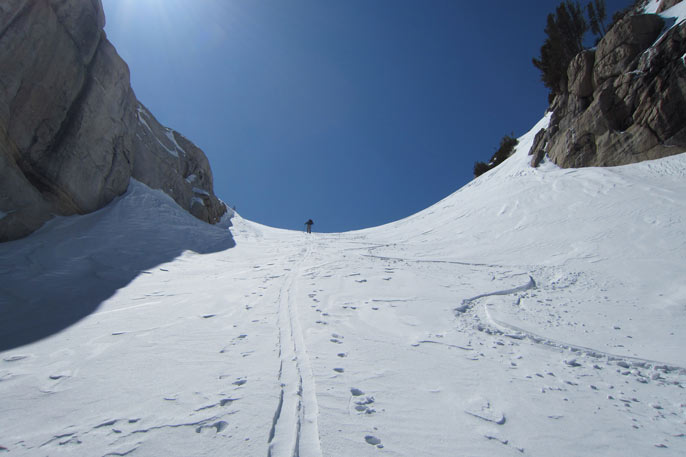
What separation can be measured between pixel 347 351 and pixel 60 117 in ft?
43.0

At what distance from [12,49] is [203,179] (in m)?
12.9

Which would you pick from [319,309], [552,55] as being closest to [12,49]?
[319,309]

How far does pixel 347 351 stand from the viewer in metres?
3.63

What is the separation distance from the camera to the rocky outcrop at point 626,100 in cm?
1332

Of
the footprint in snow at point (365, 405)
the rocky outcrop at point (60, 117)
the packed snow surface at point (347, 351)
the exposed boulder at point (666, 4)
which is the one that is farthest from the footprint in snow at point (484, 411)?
the exposed boulder at point (666, 4)

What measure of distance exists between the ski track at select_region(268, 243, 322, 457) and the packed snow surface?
0.02 meters

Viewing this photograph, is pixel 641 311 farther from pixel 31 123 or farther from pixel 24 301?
pixel 31 123

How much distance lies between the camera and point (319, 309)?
16.8ft

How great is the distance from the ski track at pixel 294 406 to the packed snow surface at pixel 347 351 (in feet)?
0.06

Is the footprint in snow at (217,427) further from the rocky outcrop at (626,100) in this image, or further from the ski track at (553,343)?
the rocky outcrop at (626,100)

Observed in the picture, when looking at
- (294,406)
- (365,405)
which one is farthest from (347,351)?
(294,406)

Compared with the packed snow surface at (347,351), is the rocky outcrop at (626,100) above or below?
above

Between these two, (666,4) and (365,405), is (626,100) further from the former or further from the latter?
(365,405)

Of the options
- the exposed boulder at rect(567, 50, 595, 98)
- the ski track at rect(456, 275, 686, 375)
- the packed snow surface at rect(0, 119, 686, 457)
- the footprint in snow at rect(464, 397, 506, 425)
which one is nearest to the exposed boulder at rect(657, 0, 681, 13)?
the exposed boulder at rect(567, 50, 595, 98)
